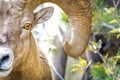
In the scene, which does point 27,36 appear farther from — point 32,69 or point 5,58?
point 5,58

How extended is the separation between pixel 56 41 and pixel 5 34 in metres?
3.55

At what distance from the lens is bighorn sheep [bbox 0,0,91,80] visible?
6297 millimetres

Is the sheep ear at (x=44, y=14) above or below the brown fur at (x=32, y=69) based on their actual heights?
above

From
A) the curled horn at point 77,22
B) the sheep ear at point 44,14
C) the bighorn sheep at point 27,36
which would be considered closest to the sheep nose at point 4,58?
the bighorn sheep at point 27,36

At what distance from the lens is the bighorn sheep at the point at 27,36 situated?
20.7 ft

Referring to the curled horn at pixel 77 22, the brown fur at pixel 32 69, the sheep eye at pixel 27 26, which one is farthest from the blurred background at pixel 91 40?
the sheep eye at pixel 27 26

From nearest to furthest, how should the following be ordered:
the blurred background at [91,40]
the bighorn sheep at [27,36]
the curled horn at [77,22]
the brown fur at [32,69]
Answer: the bighorn sheep at [27,36], the brown fur at [32,69], the curled horn at [77,22], the blurred background at [91,40]

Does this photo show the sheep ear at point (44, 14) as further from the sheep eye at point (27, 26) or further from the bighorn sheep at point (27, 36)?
the sheep eye at point (27, 26)

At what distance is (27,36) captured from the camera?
6633 millimetres

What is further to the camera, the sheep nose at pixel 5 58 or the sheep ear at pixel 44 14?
the sheep ear at pixel 44 14

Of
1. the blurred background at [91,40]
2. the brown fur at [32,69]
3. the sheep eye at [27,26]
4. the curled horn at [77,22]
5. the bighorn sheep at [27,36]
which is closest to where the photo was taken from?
the bighorn sheep at [27,36]

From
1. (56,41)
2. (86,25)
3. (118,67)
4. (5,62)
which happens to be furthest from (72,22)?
(56,41)

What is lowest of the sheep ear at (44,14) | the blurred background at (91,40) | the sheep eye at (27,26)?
the blurred background at (91,40)

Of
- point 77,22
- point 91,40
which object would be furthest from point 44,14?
point 91,40
